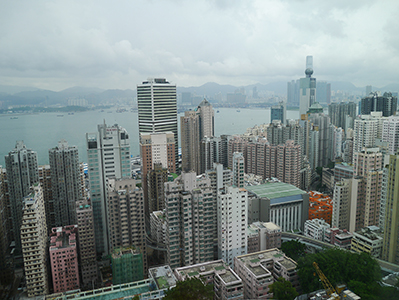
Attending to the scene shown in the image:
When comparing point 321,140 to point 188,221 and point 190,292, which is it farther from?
point 190,292

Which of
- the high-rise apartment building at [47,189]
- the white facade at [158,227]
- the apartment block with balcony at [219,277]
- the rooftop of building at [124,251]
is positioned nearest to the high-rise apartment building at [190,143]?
the white facade at [158,227]

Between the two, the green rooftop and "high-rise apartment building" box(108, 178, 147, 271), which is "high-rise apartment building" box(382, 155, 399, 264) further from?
"high-rise apartment building" box(108, 178, 147, 271)

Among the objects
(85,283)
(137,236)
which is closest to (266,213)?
(137,236)

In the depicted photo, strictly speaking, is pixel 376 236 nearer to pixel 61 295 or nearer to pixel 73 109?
pixel 61 295

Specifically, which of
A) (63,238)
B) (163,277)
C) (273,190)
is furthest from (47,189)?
(273,190)

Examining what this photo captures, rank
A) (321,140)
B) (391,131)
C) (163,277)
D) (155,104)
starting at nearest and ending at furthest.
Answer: (163,277) → (391,131) → (155,104) → (321,140)

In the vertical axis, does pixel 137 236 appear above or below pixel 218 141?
below
